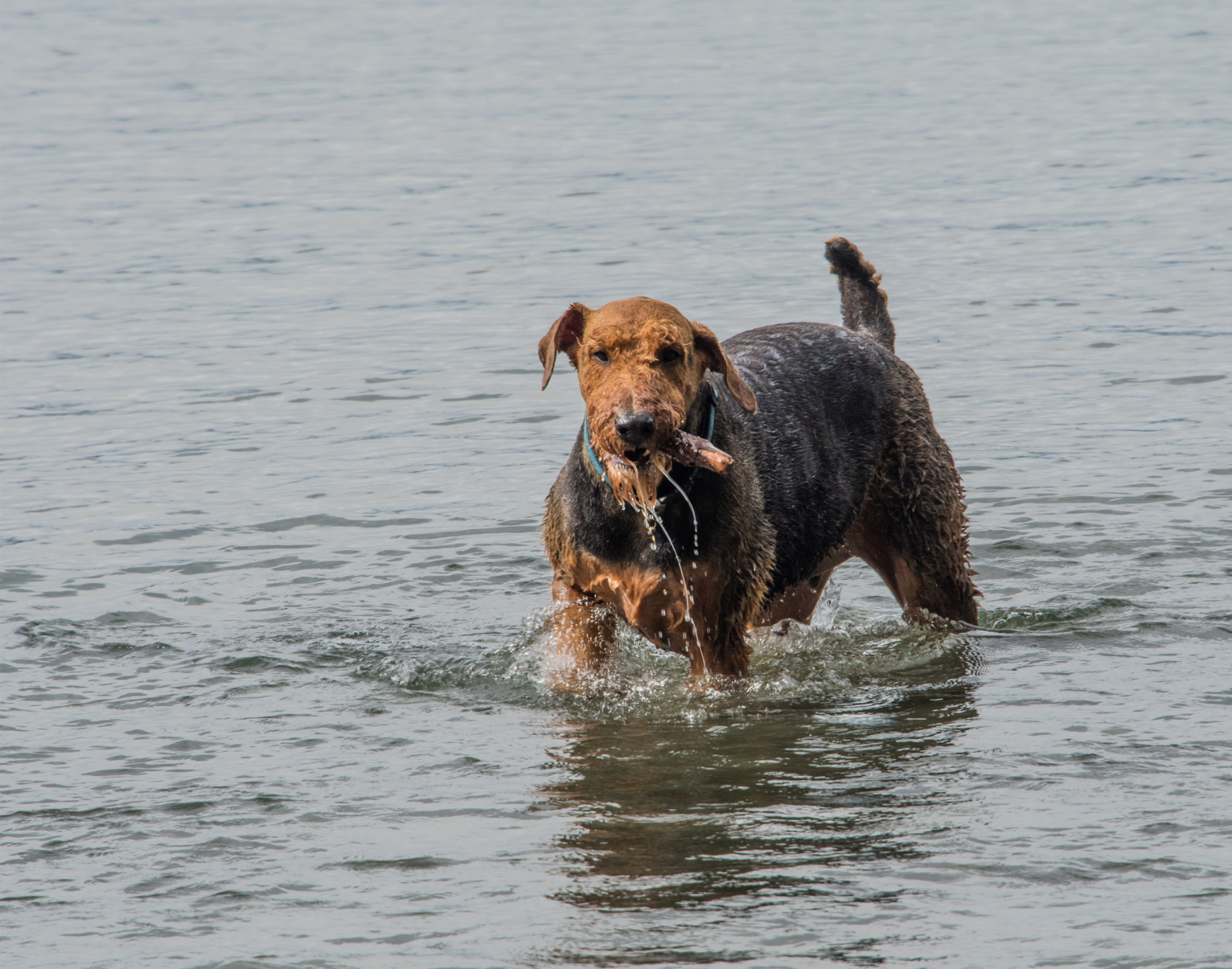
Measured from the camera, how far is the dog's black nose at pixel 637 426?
551 centimetres

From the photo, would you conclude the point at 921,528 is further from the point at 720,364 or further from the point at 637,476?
the point at 637,476

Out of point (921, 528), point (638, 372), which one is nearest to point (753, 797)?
point (638, 372)

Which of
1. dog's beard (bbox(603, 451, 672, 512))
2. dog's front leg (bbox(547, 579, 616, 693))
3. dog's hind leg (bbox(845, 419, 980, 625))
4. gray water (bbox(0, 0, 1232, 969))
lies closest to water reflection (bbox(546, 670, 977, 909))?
gray water (bbox(0, 0, 1232, 969))

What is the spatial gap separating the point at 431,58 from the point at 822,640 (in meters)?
30.0

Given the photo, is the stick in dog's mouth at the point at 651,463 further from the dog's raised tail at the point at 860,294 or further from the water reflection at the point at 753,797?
the dog's raised tail at the point at 860,294

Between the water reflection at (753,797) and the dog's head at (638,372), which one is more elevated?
the dog's head at (638,372)

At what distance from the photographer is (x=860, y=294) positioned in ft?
26.1

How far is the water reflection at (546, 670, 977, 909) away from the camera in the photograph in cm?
498

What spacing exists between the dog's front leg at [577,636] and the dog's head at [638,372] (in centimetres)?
76

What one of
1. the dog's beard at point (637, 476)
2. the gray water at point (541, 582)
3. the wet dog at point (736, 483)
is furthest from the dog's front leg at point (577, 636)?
the dog's beard at point (637, 476)

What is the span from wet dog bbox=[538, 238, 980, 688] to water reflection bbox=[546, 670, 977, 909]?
426mm

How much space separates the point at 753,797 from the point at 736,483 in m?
1.29

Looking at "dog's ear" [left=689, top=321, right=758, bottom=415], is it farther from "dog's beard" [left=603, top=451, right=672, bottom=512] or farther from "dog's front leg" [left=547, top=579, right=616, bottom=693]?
"dog's front leg" [left=547, top=579, right=616, bottom=693]

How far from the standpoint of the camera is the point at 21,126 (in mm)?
26891
